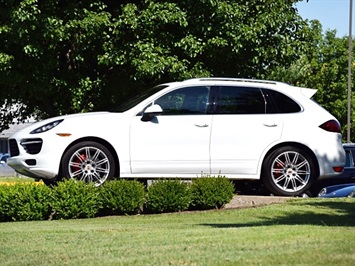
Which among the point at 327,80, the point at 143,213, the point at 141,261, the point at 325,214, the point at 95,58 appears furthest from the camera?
the point at 327,80

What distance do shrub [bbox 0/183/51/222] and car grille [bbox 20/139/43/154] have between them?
0.66 meters

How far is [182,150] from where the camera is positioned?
1276cm

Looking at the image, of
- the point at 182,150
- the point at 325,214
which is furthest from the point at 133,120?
the point at 325,214

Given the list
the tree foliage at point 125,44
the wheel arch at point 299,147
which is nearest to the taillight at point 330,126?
the wheel arch at point 299,147

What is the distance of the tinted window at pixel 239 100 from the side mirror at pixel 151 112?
921 mm

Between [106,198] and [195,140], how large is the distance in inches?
65.4

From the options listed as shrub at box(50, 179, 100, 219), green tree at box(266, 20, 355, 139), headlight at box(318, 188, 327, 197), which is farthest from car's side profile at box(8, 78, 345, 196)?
green tree at box(266, 20, 355, 139)

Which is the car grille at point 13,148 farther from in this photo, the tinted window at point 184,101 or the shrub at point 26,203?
the tinted window at point 184,101

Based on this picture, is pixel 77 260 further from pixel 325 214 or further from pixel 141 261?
pixel 325 214

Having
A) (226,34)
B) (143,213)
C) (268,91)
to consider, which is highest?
(226,34)

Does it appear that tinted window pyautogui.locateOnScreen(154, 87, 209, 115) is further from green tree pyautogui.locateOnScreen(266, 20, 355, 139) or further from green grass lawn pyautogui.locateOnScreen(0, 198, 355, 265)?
green tree pyautogui.locateOnScreen(266, 20, 355, 139)

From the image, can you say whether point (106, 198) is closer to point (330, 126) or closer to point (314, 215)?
point (314, 215)

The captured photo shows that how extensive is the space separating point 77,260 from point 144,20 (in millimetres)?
10597

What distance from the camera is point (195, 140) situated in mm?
12750
